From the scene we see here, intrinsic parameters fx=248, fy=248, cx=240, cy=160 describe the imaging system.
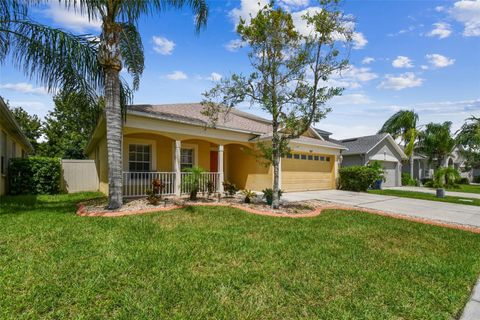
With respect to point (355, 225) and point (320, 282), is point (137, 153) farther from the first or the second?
point (320, 282)

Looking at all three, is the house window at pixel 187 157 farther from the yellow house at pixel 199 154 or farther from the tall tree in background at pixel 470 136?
the tall tree in background at pixel 470 136

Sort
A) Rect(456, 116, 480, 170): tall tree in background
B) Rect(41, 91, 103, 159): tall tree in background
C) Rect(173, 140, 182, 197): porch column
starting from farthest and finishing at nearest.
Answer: Rect(456, 116, 480, 170): tall tree in background < Rect(41, 91, 103, 159): tall tree in background < Rect(173, 140, 182, 197): porch column

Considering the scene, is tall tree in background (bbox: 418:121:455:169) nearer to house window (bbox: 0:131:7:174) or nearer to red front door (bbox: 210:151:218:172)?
red front door (bbox: 210:151:218:172)

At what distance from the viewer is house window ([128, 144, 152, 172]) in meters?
11.5

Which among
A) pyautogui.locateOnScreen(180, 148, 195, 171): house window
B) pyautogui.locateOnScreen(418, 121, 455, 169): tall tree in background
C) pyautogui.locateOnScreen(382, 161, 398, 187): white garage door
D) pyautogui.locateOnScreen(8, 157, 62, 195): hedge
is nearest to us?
pyautogui.locateOnScreen(8, 157, 62, 195): hedge

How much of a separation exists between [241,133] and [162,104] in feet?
17.2

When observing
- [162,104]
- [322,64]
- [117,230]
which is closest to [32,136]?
[162,104]

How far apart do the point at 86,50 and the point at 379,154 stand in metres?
22.1

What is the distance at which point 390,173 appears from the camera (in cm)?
2300

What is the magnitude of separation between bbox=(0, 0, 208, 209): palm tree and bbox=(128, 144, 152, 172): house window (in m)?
3.95

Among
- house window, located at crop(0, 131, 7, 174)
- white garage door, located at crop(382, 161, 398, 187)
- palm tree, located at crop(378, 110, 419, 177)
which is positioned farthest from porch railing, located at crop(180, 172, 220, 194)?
palm tree, located at crop(378, 110, 419, 177)

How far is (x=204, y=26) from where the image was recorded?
8.52 metres

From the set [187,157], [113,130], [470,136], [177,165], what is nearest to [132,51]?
[113,130]

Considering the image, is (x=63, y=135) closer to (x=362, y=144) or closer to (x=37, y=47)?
(x=37, y=47)
